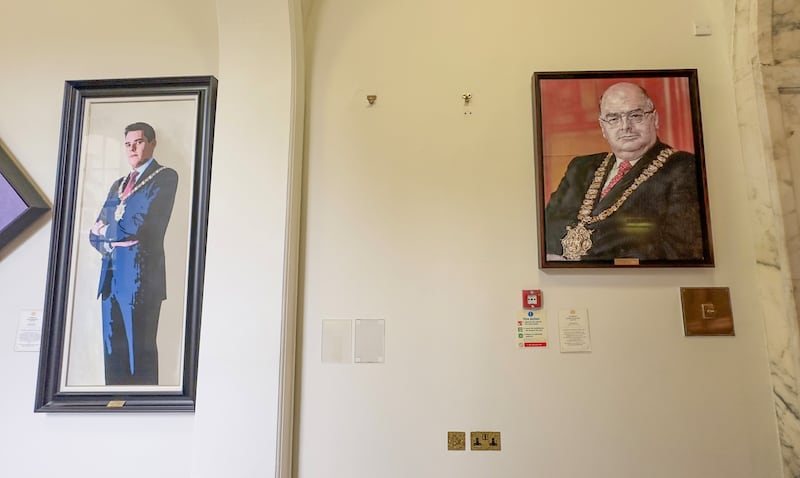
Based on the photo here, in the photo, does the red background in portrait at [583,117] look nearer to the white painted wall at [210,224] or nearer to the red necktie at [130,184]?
the white painted wall at [210,224]

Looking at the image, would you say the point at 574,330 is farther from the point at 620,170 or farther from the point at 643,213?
the point at 620,170

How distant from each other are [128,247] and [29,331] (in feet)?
2.20

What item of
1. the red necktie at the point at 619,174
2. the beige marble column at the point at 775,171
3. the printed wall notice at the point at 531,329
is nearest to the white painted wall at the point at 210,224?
the printed wall notice at the point at 531,329

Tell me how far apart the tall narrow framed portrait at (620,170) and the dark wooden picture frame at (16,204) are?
2.64 meters

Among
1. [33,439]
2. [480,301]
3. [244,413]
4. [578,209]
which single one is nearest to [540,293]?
[480,301]

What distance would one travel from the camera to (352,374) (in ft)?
7.02

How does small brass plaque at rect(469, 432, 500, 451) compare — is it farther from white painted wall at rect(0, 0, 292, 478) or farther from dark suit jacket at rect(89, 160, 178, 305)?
dark suit jacket at rect(89, 160, 178, 305)

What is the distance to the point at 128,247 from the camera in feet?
7.50

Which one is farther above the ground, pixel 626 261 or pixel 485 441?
pixel 626 261

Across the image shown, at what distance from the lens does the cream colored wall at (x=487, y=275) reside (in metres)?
2.04

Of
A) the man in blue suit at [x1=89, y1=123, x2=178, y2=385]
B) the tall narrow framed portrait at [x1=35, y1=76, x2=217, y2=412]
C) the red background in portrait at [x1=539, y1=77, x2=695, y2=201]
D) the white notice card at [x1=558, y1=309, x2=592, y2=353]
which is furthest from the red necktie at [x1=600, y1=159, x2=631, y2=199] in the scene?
the man in blue suit at [x1=89, y1=123, x2=178, y2=385]

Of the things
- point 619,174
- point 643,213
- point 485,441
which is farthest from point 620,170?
point 485,441

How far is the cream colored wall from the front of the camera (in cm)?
204

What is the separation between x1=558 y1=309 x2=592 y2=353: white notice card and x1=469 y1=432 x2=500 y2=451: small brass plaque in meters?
0.53
